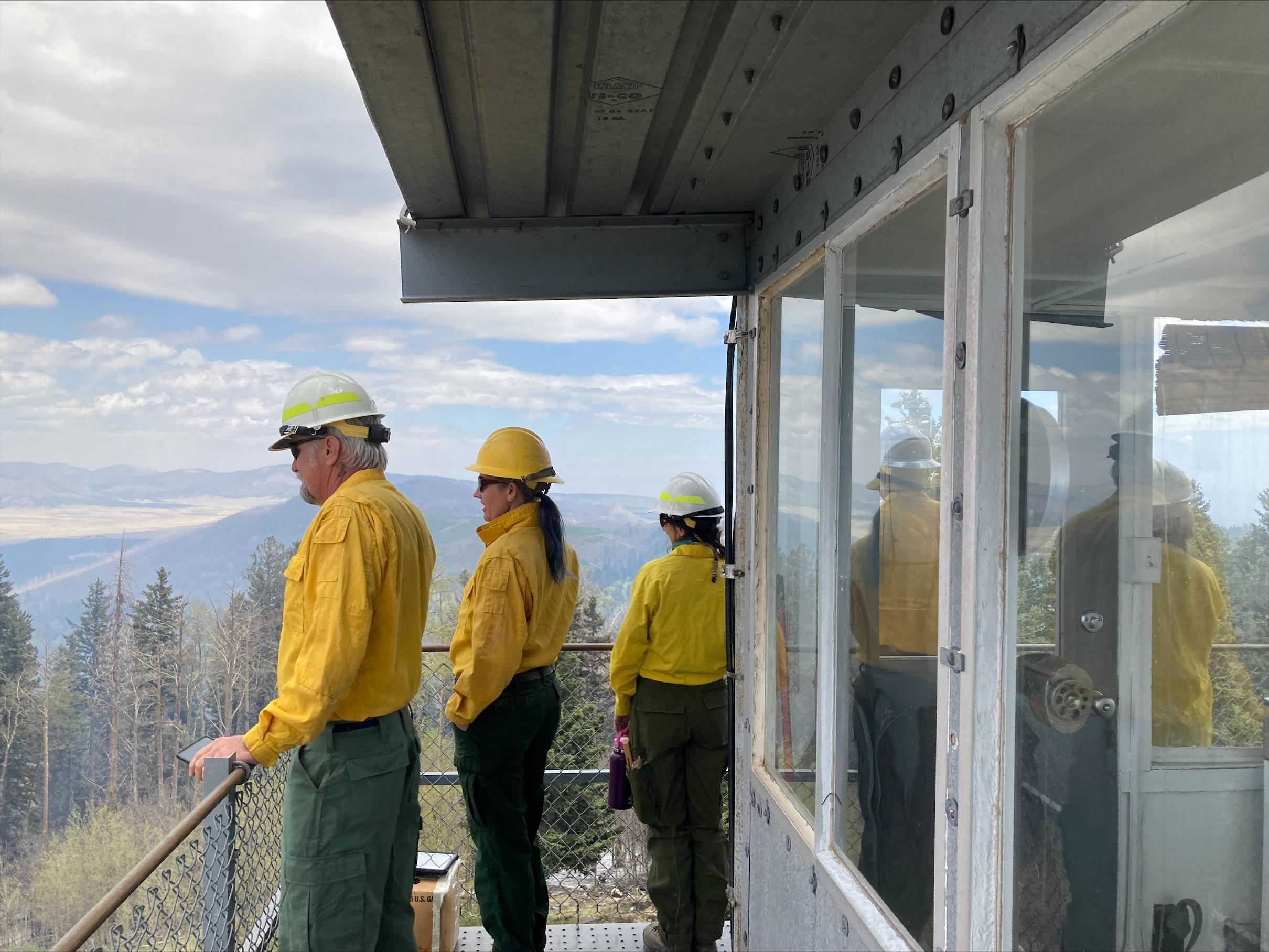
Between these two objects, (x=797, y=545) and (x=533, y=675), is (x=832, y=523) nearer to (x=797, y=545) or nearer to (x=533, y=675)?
(x=797, y=545)

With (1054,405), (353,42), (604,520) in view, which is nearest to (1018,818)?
(1054,405)

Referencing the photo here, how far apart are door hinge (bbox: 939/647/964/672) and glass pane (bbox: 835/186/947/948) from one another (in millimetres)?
137

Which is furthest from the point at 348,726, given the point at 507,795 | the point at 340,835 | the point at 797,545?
the point at 797,545

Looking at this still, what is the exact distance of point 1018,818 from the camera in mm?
1484

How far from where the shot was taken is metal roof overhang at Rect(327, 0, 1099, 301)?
1749 millimetres

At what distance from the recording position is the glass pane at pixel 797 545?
2.58 meters

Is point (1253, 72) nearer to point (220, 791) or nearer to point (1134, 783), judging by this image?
point (1134, 783)

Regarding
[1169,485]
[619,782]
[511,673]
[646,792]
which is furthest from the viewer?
[619,782]

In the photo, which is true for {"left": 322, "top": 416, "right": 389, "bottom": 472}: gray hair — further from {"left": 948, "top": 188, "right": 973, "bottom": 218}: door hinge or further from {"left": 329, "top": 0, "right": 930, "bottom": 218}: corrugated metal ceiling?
{"left": 948, "top": 188, "right": 973, "bottom": 218}: door hinge

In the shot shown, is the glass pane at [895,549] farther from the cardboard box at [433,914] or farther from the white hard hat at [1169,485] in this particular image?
the cardboard box at [433,914]

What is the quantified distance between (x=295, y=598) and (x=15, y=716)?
113 ft

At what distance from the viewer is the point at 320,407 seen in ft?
8.91

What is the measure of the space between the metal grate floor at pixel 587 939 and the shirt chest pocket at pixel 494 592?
172 centimetres

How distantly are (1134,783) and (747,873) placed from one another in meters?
2.02
